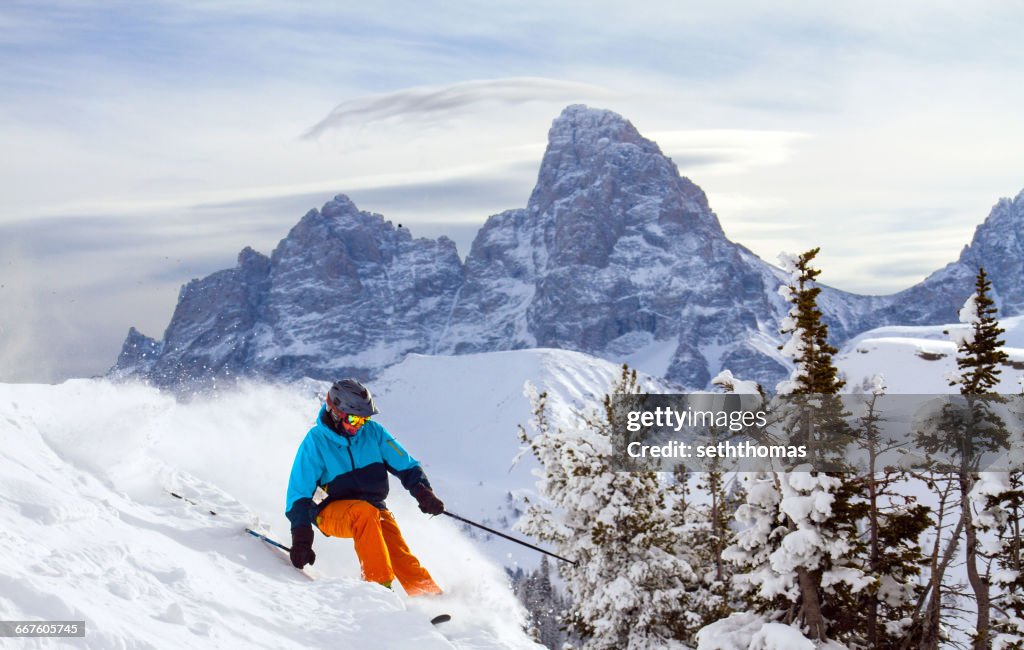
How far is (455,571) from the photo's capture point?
11.3m

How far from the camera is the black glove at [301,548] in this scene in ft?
29.5

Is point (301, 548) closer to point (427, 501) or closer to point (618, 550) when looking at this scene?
point (427, 501)

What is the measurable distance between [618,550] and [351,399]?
9.52 metres

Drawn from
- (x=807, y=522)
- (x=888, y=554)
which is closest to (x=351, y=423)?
(x=807, y=522)

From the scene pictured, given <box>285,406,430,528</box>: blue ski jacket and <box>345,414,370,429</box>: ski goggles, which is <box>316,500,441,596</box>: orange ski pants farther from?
<box>345,414,370,429</box>: ski goggles

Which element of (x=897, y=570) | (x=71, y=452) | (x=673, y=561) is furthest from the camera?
(x=673, y=561)

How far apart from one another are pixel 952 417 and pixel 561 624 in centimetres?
949

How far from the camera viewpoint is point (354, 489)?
385 inches

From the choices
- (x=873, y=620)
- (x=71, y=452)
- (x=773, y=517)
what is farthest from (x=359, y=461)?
(x=873, y=620)

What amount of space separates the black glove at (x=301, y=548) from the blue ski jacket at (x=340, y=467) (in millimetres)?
94

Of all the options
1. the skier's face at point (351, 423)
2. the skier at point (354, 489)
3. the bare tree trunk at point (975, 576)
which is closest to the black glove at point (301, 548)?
the skier at point (354, 489)

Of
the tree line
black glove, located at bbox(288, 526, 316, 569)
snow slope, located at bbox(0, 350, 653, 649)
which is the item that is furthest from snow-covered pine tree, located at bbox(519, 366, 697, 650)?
black glove, located at bbox(288, 526, 316, 569)

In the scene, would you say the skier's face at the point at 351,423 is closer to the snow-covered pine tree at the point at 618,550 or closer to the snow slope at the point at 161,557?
the snow slope at the point at 161,557

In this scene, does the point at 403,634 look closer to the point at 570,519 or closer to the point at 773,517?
the point at 773,517
